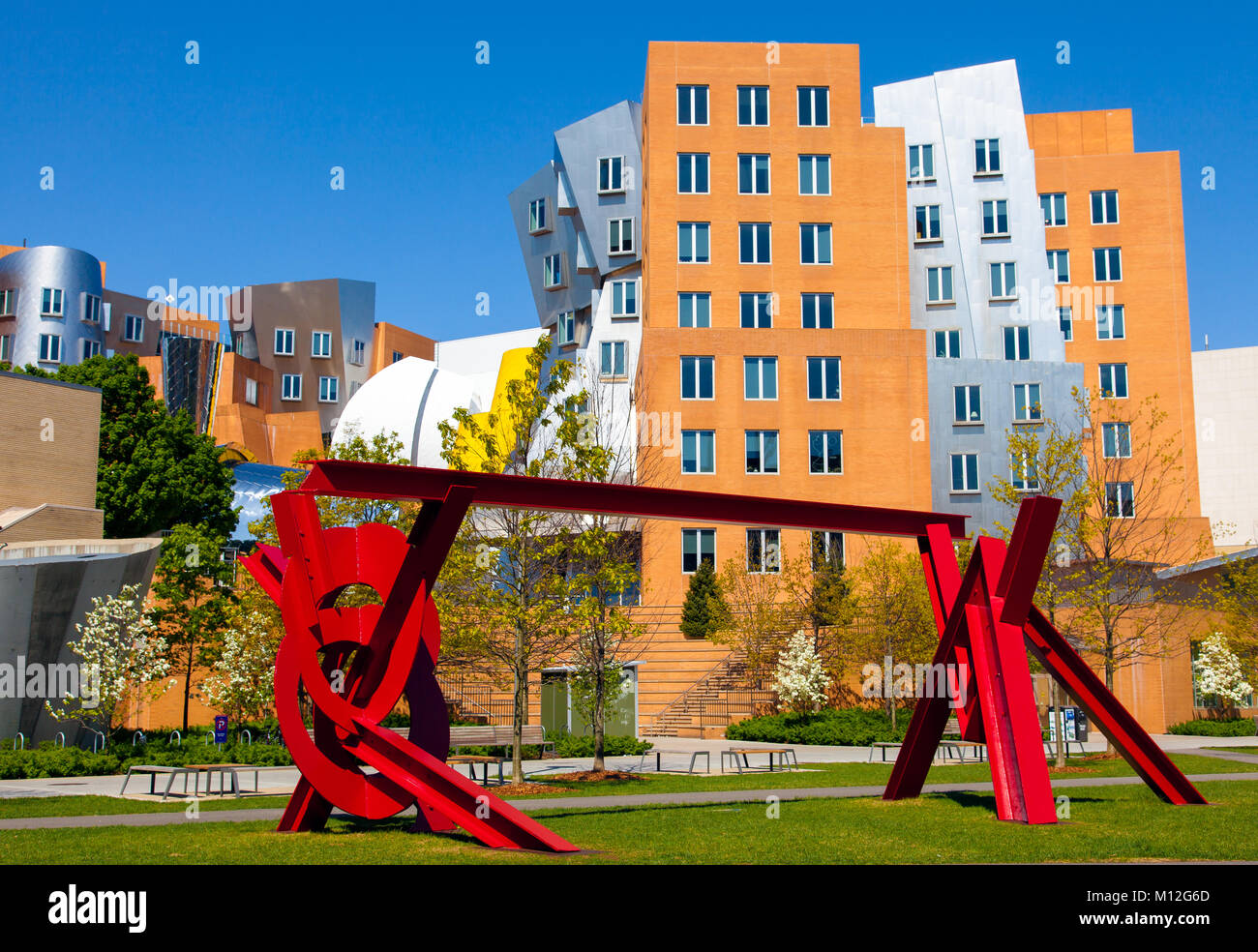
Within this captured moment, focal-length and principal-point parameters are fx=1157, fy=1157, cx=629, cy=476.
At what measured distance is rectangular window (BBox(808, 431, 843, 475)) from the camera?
48750mm

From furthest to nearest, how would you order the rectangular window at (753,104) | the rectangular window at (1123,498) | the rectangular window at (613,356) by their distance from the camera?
1. the rectangular window at (613,356)
2. the rectangular window at (753,104)
3. the rectangular window at (1123,498)

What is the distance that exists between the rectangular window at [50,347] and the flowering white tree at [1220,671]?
68.4m

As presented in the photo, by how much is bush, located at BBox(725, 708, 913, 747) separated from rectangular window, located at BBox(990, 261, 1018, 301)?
94.7ft

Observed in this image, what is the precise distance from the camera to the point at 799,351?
1927 inches

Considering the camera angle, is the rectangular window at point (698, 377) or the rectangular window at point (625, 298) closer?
the rectangular window at point (698, 377)

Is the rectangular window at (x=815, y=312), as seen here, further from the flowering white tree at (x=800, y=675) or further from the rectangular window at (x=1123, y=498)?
the flowering white tree at (x=800, y=675)

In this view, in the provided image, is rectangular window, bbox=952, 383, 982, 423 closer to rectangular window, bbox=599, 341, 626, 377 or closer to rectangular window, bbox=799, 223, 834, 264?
rectangular window, bbox=799, 223, 834, 264

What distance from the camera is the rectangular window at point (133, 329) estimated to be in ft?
270

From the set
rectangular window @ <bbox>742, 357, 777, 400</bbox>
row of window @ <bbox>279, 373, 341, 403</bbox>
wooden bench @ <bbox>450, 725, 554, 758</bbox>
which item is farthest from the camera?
row of window @ <bbox>279, 373, 341, 403</bbox>

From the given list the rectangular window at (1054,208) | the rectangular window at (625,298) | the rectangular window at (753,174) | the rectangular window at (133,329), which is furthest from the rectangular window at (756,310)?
the rectangular window at (133,329)

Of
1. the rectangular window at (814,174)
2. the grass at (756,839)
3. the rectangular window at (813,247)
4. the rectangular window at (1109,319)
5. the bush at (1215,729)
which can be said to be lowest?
the bush at (1215,729)

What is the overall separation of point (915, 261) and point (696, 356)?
17.9 meters

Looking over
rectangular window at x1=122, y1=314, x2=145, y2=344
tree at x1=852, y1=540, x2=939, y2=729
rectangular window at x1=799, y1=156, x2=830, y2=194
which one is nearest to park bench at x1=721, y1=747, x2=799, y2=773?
tree at x1=852, y1=540, x2=939, y2=729

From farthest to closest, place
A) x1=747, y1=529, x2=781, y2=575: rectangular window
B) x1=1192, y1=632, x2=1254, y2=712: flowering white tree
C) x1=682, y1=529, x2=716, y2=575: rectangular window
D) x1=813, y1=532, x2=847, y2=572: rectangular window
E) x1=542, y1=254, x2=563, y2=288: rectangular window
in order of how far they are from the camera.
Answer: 1. x1=542, y1=254, x2=563, y2=288: rectangular window
2. x1=682, y1=529, x2=716, y2=575: rectangular window
3. x1=747, y1=529, x2=781, y2=575: rectangular window
4. x1=813, y1=532, x2=847, y2=572: rectangular window
5. x1=1192, y1=632, x2=1254, y2=712: flowering white tree
